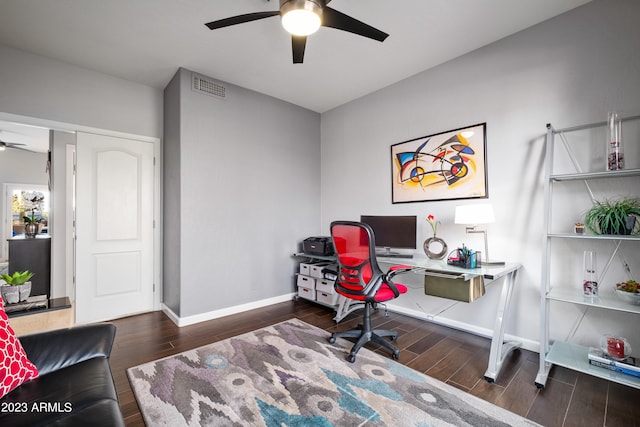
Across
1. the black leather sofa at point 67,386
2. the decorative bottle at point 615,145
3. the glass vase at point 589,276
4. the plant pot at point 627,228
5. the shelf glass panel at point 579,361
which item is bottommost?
the shelf glass panel at point 579,361

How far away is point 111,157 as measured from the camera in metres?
3.22

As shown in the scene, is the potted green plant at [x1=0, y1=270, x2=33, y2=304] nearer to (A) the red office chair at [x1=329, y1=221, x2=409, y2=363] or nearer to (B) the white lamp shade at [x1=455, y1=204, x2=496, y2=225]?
(A) the red office chair at [x1=329, y1=221, x2=409, y2=363]

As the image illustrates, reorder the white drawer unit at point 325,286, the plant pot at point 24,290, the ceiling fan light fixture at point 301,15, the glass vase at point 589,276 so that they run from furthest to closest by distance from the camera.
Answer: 1. the white drawer unit at point 325,286
2. the plant pot at point 24,290
3. the glass vase at point 589,276
4. the ceiling fan light fixture at point 301,15

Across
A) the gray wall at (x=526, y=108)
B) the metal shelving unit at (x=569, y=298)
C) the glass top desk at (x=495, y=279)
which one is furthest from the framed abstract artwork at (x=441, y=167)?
the glass top desk at (x=495, y=279)

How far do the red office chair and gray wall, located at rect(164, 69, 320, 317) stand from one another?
1503 millimetres

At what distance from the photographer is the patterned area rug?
158 centimetres

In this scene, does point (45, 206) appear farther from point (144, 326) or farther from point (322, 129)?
point (322, 129)

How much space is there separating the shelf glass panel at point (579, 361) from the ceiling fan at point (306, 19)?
2.51 meters

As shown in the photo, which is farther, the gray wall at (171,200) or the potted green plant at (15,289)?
the gray wall at (171,200)

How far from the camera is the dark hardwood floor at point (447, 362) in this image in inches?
65.6

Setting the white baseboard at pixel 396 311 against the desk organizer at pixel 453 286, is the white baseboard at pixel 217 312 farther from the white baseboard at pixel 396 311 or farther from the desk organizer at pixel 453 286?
the desk organizer at pixel 453 286

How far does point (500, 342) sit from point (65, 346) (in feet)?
8.85

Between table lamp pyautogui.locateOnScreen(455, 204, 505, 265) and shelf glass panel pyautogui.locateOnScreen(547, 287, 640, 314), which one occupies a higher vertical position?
table lamp pyautogui.locateOnScreen(455, 204, 505, 265)

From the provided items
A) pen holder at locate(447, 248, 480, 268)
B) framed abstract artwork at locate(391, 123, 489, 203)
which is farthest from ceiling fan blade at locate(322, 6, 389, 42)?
pen holder at locate(447, 248, 480, 268)
